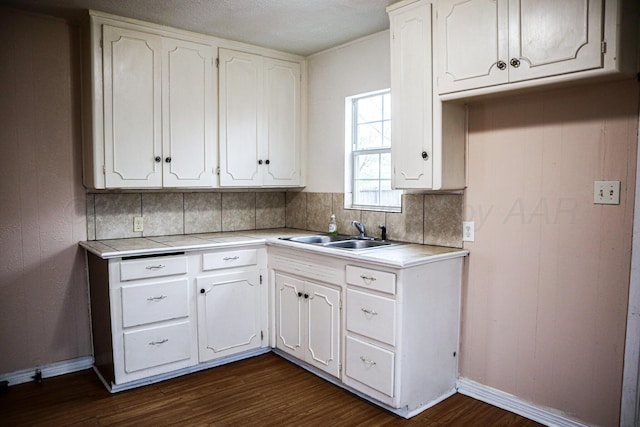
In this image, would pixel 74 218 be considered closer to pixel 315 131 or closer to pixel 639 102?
pixel 315 131

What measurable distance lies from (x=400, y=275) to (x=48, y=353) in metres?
2.40

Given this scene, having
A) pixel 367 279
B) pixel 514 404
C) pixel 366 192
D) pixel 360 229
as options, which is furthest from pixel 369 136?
pixel 514 404

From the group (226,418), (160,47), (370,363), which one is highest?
(160,47)

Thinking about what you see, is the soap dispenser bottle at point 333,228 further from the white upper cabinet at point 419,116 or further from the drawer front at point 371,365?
the drawer front at point 371,365

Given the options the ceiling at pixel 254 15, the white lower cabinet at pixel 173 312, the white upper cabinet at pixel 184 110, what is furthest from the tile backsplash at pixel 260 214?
the ceiling at pixel 254 15

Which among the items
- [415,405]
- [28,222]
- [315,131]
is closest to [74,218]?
[28,222]

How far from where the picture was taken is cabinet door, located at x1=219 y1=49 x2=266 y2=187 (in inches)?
135

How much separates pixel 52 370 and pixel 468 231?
2832mm

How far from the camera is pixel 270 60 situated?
3670mm

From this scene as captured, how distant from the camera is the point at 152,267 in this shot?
2846 millimetres

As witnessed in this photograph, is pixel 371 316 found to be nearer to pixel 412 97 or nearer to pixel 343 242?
→ pixel 343 242

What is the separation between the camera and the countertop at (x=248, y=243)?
250 centimetres

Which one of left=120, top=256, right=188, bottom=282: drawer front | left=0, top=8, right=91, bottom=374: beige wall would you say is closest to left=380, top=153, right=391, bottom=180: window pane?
left=120, top=256, right=188, bottom=282: drawer front

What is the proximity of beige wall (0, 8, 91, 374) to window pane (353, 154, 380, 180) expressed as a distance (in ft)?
6.52
